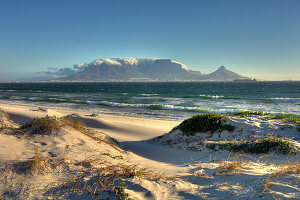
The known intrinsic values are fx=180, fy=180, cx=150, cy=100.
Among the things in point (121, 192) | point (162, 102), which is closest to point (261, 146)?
point (121, 192)

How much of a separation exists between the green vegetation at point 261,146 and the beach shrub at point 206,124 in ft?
5.37

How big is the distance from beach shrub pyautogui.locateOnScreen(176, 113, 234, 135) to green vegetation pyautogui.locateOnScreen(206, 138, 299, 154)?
1637 millimetres

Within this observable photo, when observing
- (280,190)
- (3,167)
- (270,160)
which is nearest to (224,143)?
(270,160)

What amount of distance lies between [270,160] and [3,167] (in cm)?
709

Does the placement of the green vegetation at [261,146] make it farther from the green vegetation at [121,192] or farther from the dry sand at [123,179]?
the green vegetation at [121,192]

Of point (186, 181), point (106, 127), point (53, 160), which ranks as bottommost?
point (106, 127)

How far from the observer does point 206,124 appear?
28.3 ft

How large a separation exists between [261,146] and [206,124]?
8.71 feet

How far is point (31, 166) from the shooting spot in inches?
148

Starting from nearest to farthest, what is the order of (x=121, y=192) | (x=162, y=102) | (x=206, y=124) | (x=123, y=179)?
1. (x=121, y=192)
2. (x=123, y=179)
3. (x=206, y=124)
4. (x=162, y=102)

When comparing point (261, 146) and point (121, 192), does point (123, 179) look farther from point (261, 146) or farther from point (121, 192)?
point (261, 146)

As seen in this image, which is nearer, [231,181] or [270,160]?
[231,181]

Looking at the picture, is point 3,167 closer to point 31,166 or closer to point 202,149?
point 31,166

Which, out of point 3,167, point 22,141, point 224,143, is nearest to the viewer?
point 3,167
